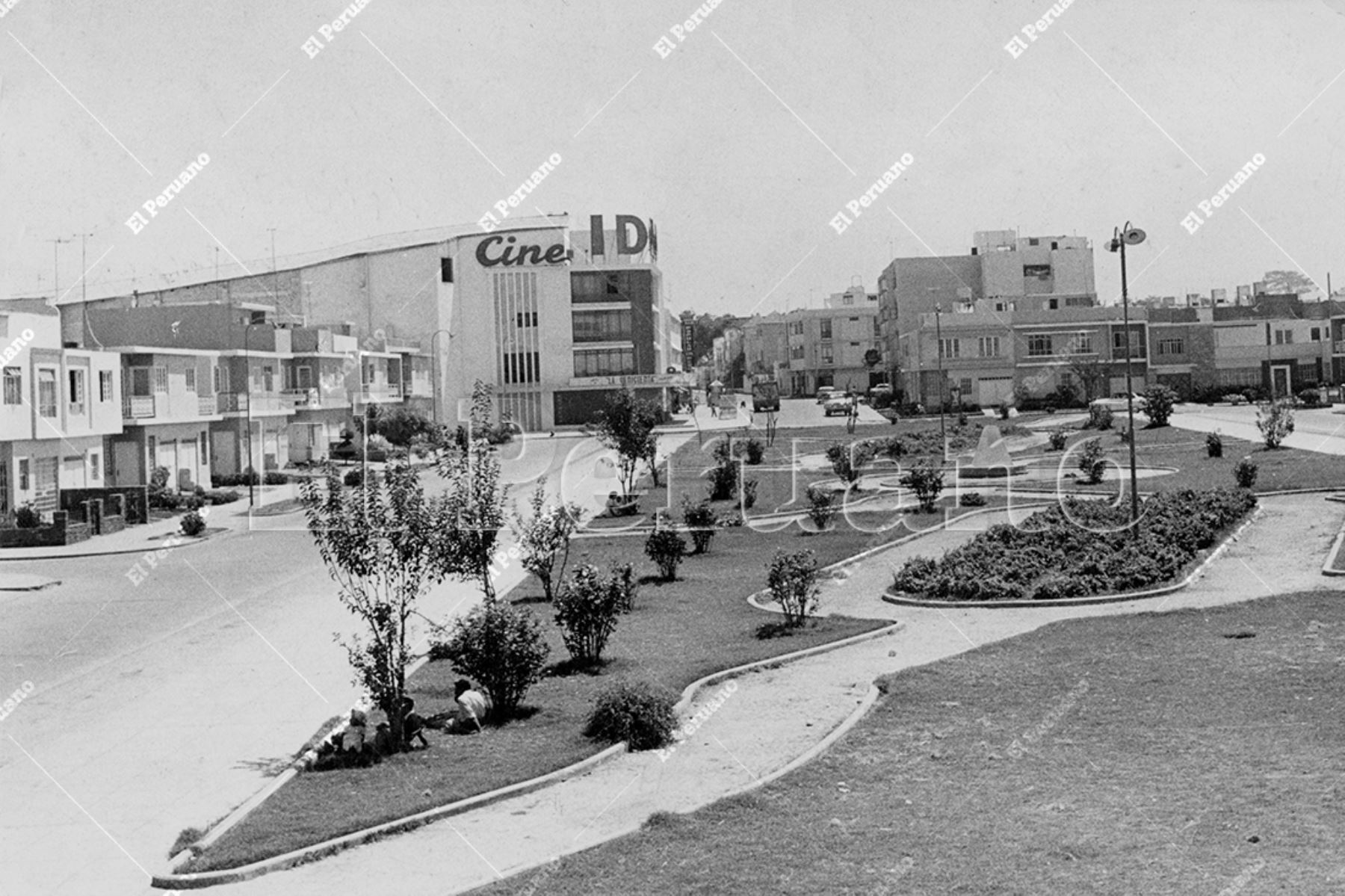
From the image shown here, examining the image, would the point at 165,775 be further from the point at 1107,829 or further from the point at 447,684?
the point at 1107,829

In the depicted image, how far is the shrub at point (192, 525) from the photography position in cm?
3562

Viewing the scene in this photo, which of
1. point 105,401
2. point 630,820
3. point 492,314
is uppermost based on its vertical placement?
point 492,314

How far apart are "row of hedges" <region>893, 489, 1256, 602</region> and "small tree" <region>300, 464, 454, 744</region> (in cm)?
994

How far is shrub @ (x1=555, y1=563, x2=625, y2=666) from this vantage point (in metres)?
17.3

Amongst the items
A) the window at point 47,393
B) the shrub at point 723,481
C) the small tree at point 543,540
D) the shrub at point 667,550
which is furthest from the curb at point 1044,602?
the window at point 47,393

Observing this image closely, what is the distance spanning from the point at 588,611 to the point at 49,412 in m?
26.5

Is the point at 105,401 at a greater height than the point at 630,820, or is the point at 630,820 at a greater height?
the point at 105,401

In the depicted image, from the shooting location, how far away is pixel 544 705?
1527cm

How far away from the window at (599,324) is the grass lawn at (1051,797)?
73.2m

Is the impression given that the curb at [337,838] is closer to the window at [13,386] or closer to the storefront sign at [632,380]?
the window at [13,386]

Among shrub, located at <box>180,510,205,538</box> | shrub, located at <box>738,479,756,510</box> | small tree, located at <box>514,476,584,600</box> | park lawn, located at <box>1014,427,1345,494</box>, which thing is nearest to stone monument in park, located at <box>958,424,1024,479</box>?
park lawn, located at <box>1014,427,1345,494</box>

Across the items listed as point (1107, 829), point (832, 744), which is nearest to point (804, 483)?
point (832, 744)

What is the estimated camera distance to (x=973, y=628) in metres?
19.2

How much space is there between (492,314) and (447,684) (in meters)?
71.9
